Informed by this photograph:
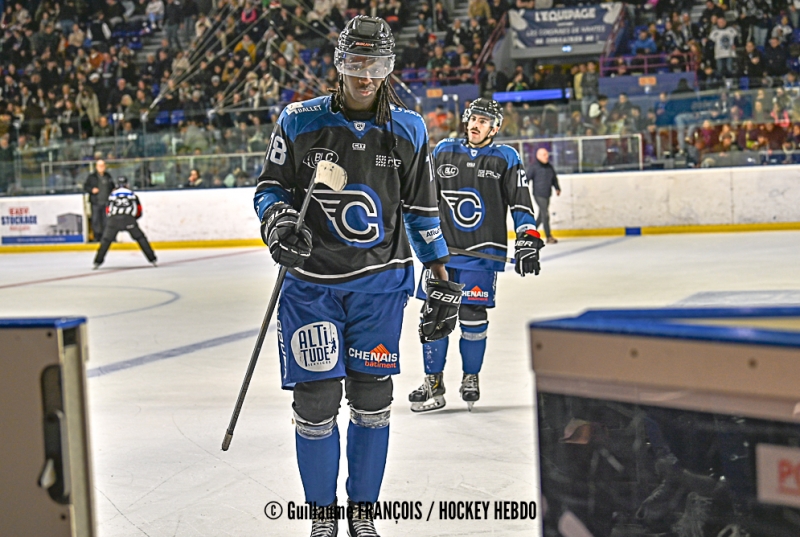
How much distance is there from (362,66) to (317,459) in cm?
105

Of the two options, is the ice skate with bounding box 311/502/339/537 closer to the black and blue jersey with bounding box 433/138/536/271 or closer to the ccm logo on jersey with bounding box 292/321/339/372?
the ccm logo on jersey with bounding box 292/321/339/372

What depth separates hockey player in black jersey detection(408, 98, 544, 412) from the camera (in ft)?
15.0

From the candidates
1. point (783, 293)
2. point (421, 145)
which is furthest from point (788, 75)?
point (421, 145)

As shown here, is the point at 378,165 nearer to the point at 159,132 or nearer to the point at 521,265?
the point at 521,265

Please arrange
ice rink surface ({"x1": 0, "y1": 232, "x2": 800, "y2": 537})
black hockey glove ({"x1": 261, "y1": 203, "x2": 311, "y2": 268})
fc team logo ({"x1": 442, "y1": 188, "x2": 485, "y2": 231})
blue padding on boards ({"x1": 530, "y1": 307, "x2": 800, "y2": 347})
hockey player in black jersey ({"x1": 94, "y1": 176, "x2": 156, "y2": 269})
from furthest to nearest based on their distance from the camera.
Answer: hockey player in black jersey ({"x1": 94, "y1": 176, "x2": 156, "y2": 269}) < fc team logo ({"x1": 442, "y1": 188, "x2": 485, "y2": 231}) < ice rink surface ({"x1": 0, "y1": 232, "x2": 800, "y2": 537}) < black hockey glove ({"x1": 261, "y1": 203, "x2": 311, "y2": 268}) < blue padding on boards ({"x1": 530, "y1": 307, "x2": 800, "y2": 347})

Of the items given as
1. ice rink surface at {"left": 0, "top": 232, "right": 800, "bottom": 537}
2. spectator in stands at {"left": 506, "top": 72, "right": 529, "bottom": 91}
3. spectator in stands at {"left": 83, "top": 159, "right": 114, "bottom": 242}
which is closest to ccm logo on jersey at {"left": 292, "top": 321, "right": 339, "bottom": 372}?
ice rink surface at {"left": 0, "top": 232, "right": 800, "bottom": 537}

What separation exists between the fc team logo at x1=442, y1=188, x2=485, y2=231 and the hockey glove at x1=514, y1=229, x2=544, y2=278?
1.18ft

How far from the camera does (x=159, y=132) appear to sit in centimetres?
1545

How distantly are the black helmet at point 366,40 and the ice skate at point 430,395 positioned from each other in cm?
205

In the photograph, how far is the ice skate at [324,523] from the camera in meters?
2.66

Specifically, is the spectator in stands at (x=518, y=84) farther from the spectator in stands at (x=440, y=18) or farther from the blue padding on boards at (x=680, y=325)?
the blue padding on boards at (x=680, y=325)

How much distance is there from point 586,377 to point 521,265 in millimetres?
2735

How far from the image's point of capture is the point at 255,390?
4.99 m

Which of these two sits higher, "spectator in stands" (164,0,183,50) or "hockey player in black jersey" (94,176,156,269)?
"spectator in stands" (164,0,183,50)
